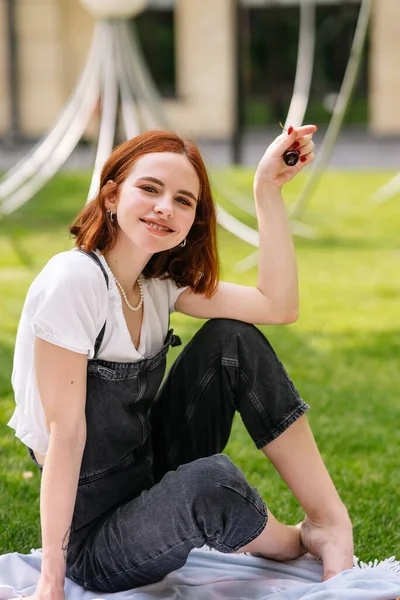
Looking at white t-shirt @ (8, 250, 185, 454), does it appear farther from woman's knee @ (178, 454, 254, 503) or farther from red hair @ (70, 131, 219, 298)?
woman's knee @ (178, 454, 254, 503)

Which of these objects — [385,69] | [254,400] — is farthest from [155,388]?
[385,69]

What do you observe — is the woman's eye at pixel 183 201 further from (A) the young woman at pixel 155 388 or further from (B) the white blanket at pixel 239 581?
(B) the white blanket at pixel 239 581

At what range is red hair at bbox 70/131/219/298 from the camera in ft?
6.27

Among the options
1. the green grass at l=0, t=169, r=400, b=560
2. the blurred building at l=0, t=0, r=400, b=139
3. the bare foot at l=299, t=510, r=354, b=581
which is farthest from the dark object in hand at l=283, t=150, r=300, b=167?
the blurred building at l=0, t=0, r=400, b=139

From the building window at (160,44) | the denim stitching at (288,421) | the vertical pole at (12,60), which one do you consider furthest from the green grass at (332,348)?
the building window at (160,44)

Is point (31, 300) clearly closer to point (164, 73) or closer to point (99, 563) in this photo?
point (99, 563)

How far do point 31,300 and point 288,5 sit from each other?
1133 cm

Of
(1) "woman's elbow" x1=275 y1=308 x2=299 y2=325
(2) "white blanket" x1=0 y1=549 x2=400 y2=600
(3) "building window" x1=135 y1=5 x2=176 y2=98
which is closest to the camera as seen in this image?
(2) "white blanket" x1=0 y1=549 x2=400 y2=600

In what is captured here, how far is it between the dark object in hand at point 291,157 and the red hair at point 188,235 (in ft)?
0.51

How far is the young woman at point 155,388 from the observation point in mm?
1774

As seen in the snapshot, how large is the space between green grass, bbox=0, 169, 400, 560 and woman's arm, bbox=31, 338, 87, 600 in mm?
471

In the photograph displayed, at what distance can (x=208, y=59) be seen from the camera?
1212 cm

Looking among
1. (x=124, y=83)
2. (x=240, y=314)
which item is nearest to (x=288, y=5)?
(x=124, y=83)

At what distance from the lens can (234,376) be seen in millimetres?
1989
